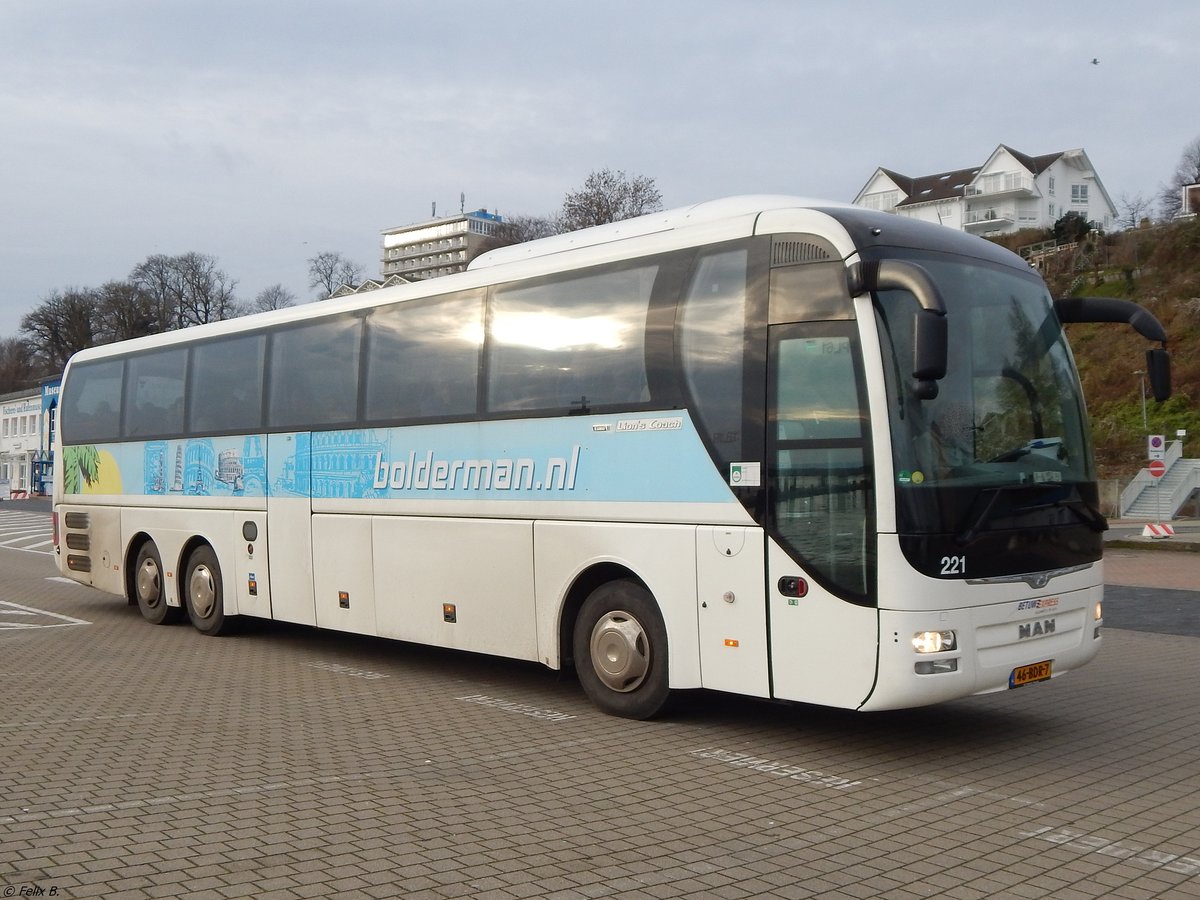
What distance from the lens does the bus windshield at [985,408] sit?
271 inches

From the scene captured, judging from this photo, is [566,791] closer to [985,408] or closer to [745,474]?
[745,474]

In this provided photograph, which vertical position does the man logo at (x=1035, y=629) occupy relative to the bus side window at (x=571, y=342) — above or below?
below

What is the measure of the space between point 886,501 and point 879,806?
1.68m

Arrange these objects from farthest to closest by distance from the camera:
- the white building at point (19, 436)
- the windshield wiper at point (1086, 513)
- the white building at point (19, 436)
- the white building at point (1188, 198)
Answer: the white building at point (19, 436)
the white building at point (19, 436)
the white building at point (1188, 198)
the windshield wiper at point (1086, 513)

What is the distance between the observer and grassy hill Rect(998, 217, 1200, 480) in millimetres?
47938

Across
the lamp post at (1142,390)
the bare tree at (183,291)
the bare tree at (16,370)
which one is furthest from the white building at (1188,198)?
the bare tree at (16,370)

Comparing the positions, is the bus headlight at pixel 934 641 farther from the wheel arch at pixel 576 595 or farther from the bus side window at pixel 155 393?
the bus side window at pixel 155 393

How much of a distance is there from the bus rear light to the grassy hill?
40.9 metres

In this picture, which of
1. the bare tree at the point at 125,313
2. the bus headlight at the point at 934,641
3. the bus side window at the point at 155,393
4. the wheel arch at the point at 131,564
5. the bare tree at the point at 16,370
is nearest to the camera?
the bus headlight at the point at 934,641

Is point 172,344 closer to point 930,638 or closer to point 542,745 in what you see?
point 542,745

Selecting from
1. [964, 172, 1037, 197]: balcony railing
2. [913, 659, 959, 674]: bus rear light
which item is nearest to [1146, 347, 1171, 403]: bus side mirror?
[913, 659, 959, 674]: bus rear light

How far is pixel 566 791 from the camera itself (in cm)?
658

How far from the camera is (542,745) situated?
25.5ft

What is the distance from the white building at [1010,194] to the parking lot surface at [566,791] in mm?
88402
